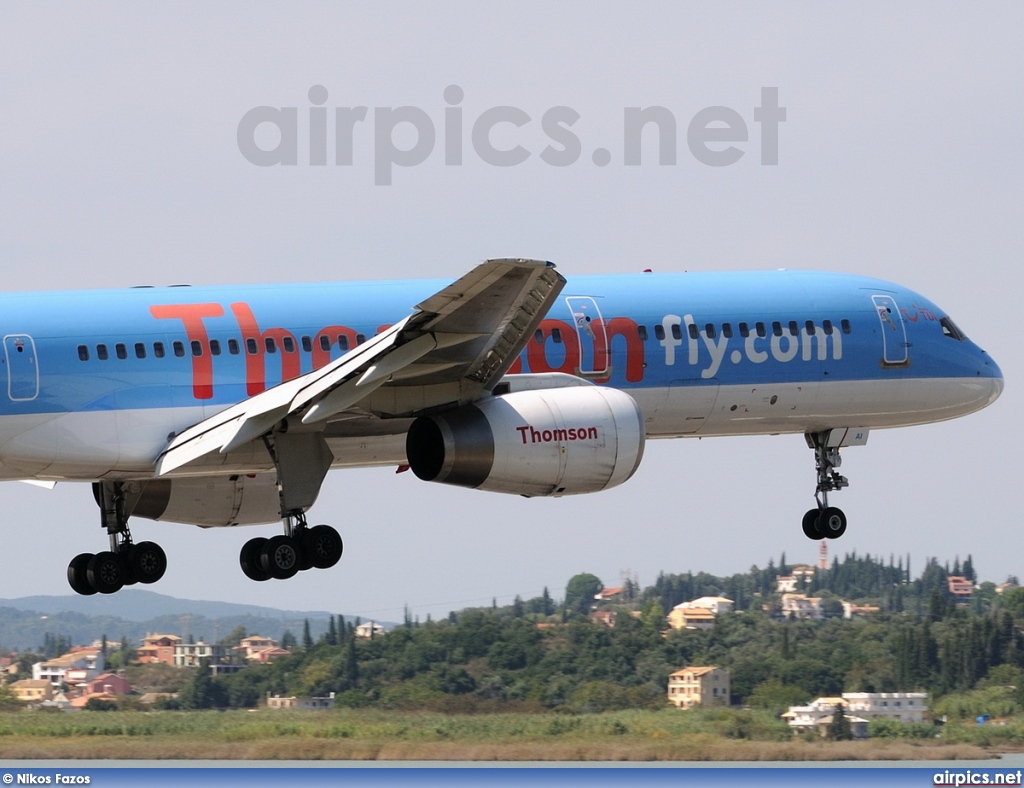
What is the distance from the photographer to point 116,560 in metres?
37.6

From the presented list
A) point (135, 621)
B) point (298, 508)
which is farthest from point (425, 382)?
point (135, 621)

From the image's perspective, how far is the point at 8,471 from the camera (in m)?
33.6

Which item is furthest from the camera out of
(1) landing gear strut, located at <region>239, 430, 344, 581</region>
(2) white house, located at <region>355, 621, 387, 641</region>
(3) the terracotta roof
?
(2) white house, located at <region>355, 621, 387, 641</region>

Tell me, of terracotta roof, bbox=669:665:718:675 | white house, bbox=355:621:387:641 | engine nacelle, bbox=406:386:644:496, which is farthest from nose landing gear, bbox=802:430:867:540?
white house, bbox=355:621:387:641

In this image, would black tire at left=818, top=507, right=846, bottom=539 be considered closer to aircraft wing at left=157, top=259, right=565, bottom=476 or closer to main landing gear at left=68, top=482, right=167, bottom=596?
aircraft wing at left=157, top=259, right=565, bottom=476

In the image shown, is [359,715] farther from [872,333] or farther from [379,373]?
[379,373]

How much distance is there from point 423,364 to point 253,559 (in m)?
5.00

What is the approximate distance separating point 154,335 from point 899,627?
35091mm

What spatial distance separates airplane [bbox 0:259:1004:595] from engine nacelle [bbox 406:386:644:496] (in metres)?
0.03

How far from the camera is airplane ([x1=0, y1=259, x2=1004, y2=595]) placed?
31.8 metres

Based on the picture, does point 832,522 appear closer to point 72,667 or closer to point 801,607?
point 801,607

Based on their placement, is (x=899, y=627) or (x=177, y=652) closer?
(x=899, y=627)

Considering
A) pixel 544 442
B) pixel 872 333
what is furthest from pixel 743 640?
pixel 544 442

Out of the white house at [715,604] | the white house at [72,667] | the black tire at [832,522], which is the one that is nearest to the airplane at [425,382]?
the black tire at [832,522]
